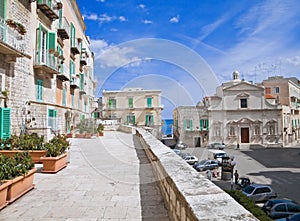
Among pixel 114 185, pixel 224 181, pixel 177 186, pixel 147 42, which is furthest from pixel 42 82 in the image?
pixel 224 181

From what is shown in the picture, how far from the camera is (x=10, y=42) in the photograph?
27.8ft

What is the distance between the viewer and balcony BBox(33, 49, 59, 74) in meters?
11.2

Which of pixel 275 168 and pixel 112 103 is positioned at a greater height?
pixel 112 103

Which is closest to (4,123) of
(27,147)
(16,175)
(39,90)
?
(27,147)

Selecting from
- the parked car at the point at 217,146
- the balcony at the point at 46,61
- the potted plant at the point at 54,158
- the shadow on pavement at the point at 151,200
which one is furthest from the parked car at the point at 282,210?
the parked car at the point at 217,146

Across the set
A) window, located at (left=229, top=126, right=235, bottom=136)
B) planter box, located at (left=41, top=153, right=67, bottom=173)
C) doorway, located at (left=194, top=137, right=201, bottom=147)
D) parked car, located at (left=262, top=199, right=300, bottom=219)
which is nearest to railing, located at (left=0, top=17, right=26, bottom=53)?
planter box, located at (left=41, top=153, right=67, bottom=173)

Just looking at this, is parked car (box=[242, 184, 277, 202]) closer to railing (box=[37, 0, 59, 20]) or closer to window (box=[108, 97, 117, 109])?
railing (box=[37, 0, 59, 20])

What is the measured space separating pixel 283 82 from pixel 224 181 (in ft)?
103

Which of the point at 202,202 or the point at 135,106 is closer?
the point at 202,202

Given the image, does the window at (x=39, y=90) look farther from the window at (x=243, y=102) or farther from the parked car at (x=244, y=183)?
the window at (x=243, y=102)

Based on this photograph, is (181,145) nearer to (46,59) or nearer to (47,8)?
(46,59)

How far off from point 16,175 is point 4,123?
226 inches

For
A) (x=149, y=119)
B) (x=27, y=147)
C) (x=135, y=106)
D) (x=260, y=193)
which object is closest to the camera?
(x=27, y=147)

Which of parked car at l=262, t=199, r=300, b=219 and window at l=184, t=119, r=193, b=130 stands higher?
window at l=184, t=119, r=193, b=130
